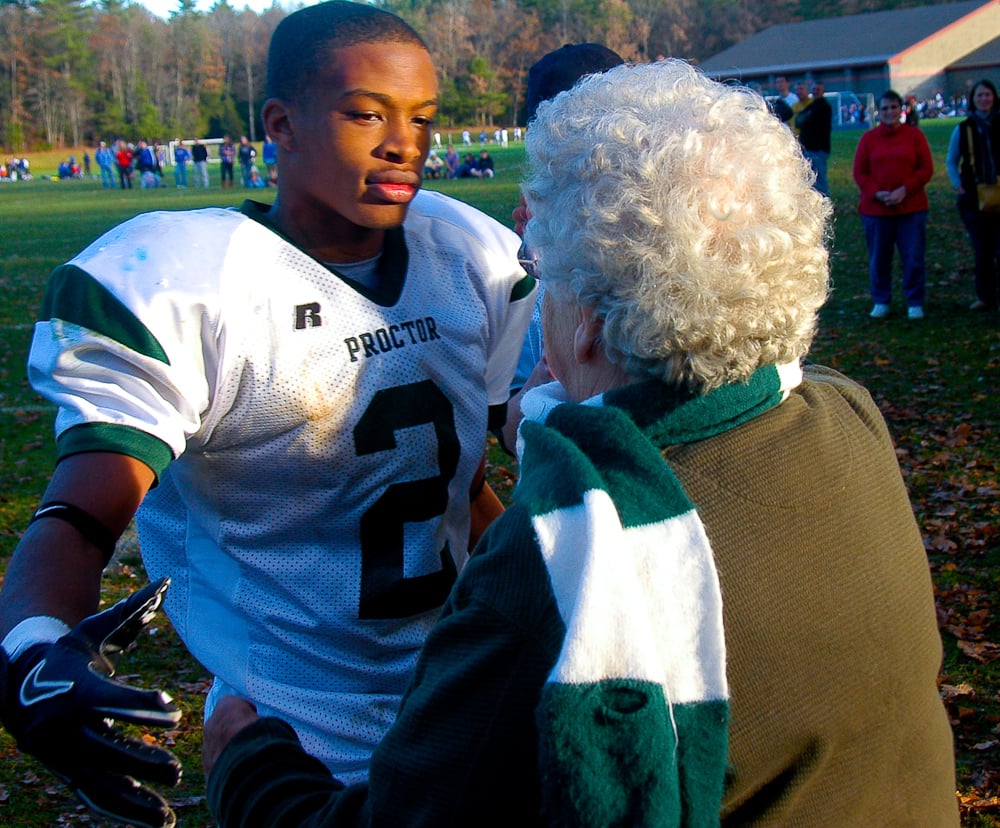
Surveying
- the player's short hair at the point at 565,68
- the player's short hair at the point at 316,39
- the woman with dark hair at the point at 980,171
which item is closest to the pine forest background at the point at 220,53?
the woman with dark hair at the point at 980,171

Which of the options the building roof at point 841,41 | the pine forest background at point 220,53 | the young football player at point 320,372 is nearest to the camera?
the young football player at point 320,372

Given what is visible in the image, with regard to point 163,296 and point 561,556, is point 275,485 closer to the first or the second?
point 163,296

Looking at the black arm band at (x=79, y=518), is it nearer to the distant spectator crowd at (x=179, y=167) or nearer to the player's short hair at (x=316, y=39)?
the player's short hair at (x=316, y=39)

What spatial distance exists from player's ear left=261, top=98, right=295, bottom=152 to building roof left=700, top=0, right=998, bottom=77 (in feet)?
238

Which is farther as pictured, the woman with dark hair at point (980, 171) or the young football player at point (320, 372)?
the woman with dark hair at point (980, 171)

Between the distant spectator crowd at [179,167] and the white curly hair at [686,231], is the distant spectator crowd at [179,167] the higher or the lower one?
the lower one

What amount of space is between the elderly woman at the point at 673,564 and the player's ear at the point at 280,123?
817 mm

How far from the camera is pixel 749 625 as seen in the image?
1.48 metres

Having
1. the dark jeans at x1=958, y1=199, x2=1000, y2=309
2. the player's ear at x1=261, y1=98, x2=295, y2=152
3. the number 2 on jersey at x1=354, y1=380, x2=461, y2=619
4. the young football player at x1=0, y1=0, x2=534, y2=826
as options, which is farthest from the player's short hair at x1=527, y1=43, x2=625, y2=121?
the dark jeans at x1=958, y1=199, x2=1000, y2=309

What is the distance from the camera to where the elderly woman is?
1.38 meters

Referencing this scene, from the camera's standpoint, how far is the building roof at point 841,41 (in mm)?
72250

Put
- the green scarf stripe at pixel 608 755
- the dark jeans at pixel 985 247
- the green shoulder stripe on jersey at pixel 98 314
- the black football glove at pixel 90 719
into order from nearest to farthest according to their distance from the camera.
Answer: the green scarf stripe at pixel 608 755 < the black football glove at pixel 90 719 < the green shoulder stripe on jersey at pixel 98 314 < the dark jeans at pixel 985 247

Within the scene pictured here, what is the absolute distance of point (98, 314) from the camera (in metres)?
2.03

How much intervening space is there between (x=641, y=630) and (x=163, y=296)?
116cm
